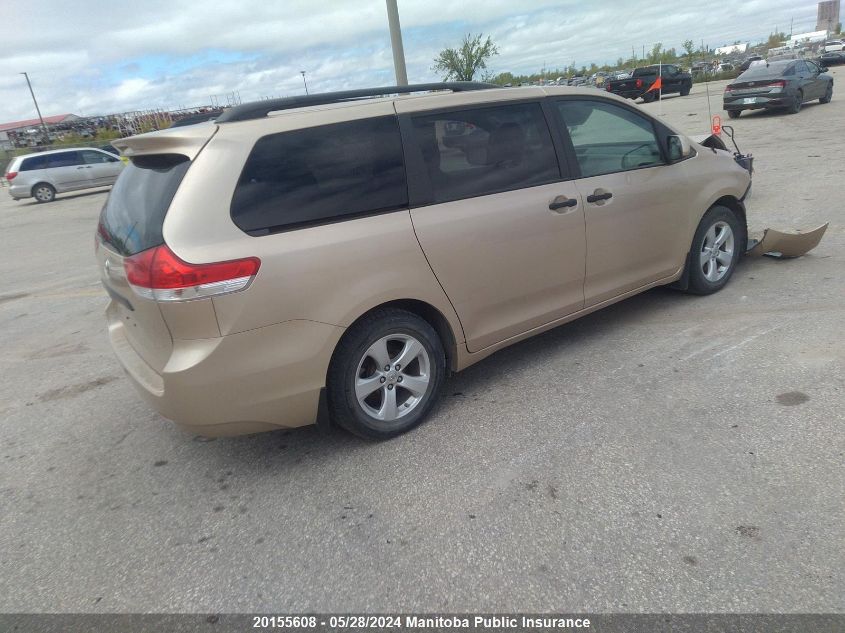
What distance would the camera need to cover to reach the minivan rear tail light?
8.92 ft

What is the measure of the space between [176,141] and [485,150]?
1713 mm

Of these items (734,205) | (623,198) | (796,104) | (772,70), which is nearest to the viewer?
(623,198)

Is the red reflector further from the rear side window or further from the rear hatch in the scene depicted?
the rear side window

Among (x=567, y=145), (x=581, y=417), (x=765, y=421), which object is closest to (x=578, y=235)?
(x=567, y=145)

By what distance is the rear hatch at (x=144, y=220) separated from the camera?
113 inches

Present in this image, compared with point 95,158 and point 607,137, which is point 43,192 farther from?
A: point 607,137

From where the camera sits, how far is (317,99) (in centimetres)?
344

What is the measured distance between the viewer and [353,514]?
283cm

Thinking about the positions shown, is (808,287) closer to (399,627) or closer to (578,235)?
(578,235)

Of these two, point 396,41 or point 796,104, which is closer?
point 396,41

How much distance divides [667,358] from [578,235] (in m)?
0.99

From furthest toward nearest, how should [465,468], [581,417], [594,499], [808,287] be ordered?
1. [808,287]
2. [581,417]
3. [465,468]
4. [594,499]

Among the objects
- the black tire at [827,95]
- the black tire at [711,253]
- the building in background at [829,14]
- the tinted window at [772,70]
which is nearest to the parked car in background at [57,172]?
the black tire at [711,253]

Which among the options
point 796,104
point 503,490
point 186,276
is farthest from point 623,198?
point 796,104
